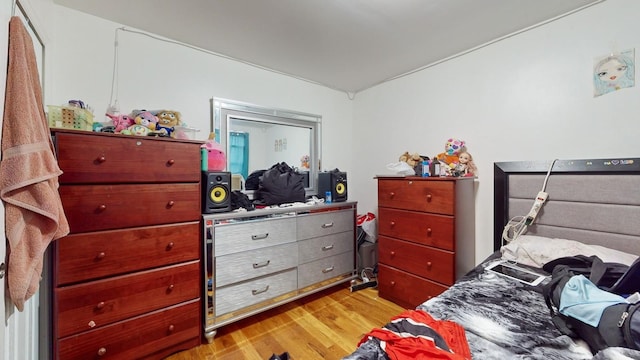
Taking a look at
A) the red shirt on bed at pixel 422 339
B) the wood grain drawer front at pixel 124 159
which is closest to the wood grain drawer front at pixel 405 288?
the red shirt on bed at pixel 422 339

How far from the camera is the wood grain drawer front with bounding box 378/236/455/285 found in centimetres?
192

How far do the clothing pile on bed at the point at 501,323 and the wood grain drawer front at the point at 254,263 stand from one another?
50.4 inches

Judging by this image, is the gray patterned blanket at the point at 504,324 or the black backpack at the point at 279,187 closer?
the gray patterned blanket at the point at 504,324

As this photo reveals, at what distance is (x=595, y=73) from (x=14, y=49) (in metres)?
3.09

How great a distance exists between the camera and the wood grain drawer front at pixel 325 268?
2246 millimetres

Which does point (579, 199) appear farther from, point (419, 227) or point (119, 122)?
point (119, 122)

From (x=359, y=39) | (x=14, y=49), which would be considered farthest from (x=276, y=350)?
(x=359, y=39)

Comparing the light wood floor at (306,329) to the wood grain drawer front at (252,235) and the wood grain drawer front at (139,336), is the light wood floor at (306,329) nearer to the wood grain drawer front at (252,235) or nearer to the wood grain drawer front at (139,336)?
the wood grain drawer front at (139,336)

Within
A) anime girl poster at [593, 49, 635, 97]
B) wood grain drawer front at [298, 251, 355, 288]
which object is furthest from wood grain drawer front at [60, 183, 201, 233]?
anime girl poster at [593, 49, 635, 97]

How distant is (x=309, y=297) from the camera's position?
2.41m

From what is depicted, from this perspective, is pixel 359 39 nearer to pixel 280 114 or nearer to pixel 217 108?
pixel 280 114

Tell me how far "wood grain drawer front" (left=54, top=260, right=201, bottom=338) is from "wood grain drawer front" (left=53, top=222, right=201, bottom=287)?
0.16ft

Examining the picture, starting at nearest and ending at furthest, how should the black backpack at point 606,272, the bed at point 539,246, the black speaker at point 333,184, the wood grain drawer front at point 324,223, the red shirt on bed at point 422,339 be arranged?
the red shirt on bed at point 422,339 → the bed at point 539,246 → the black backpack at point 606,272 → the wood grain drawer front at point 324,223 → the black speaker at point 333,184

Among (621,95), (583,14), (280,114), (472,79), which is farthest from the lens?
(280,114)
